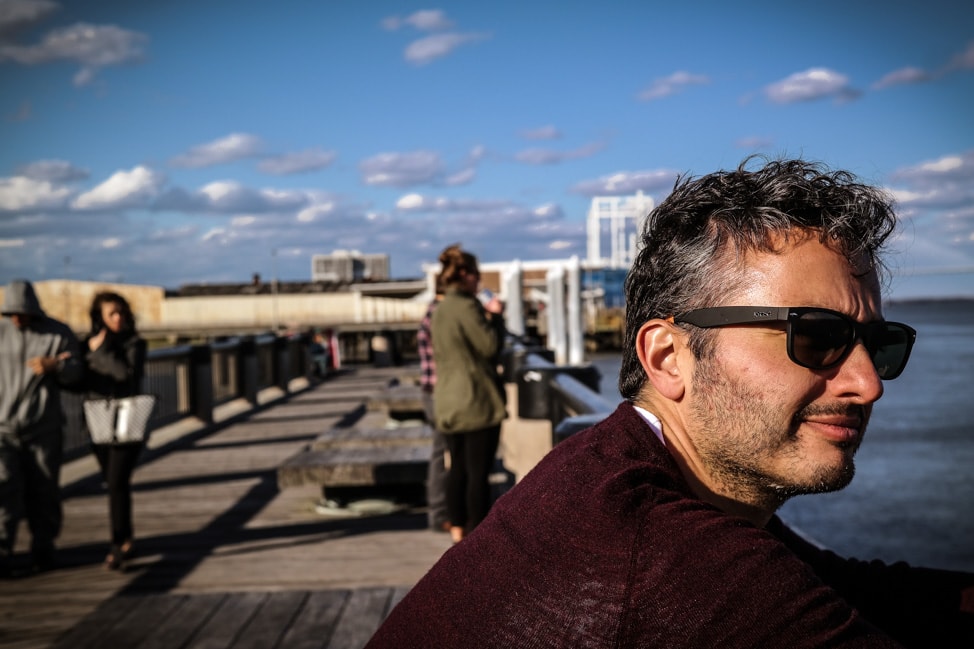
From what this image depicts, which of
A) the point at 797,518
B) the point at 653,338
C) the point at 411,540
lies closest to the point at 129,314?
the point at 411,540

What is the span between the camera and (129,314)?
20.4ft

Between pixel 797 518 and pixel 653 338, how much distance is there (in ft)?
61.1

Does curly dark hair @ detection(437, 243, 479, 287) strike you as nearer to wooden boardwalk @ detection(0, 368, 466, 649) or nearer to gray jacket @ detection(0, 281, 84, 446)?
wooden boardwalk @ detection(0, 368, 466, 649)

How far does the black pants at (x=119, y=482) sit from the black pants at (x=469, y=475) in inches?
78.2

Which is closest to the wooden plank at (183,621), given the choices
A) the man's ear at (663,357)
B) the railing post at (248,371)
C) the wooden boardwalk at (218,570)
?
the wooden boardwalk at (218,570)

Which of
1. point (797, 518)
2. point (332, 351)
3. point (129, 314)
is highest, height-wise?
point (129, 314)

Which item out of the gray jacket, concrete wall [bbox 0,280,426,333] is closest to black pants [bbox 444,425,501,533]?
the gray jacket

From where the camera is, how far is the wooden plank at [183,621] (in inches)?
161

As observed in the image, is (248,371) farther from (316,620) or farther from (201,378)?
(316,620)

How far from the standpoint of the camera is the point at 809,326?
1.43 meters

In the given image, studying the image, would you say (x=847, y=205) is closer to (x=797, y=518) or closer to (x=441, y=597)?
(x=441, y=597)

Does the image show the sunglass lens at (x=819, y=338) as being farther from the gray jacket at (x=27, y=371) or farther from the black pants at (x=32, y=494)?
the black pants at (x=32, y=494)

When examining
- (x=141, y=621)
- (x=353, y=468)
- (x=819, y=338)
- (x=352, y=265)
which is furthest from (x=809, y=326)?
(x=352, y=265)

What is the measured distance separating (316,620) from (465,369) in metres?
1.84
